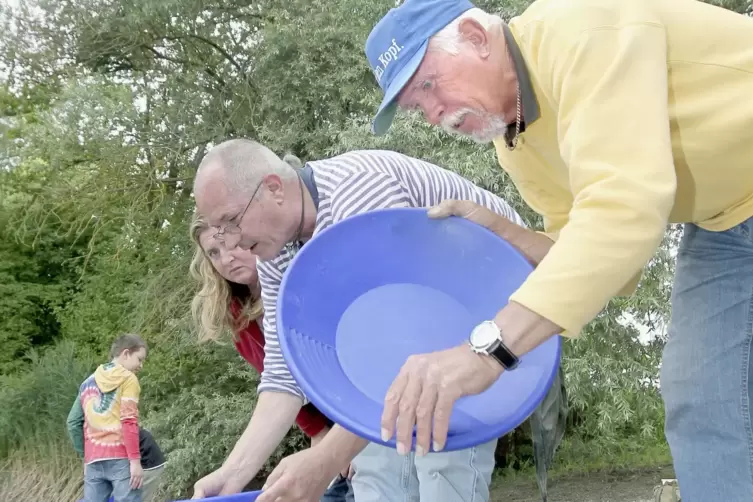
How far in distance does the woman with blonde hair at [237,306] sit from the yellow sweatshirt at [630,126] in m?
1.43

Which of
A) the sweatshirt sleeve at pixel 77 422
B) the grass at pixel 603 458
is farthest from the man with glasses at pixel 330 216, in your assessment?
the grass at pixel 603 458

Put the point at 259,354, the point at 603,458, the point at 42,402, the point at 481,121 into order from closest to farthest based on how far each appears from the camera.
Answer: the point at 481,121
the point at 259,354
the point at 603,458
the point at 42,402

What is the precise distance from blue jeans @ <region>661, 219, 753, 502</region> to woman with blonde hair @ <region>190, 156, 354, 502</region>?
1.43 meters

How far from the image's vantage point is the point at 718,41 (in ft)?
4.17

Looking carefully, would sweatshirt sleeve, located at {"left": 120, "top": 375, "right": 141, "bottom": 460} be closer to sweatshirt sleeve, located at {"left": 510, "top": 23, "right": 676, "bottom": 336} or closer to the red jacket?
the red jacket

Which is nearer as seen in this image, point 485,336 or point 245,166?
point 485,336

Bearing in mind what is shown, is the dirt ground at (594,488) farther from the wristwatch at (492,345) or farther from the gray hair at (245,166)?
the wristwatch at (492,345)

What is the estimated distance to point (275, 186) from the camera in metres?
1.94

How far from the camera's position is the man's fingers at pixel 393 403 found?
110 centimetres

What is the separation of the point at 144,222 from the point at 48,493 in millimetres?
3090

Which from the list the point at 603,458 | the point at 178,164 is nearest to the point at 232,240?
the point at 603,458

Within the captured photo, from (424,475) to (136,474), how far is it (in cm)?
340

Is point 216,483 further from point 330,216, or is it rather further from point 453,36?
point 453,36

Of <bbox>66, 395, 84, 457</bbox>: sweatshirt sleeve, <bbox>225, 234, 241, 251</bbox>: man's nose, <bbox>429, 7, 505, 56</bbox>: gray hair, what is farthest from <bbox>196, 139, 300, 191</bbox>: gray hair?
<bbox>66, 395, 84, 457</bbox>: sweatshirt sleeve
